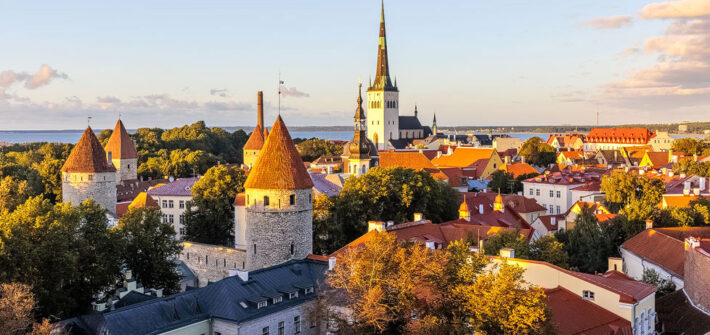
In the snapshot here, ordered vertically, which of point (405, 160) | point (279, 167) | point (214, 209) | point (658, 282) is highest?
point (279, 167)

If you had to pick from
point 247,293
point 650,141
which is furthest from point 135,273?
point 650,141

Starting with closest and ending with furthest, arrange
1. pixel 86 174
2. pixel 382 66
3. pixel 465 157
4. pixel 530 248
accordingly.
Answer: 1. pixel 530 248
2. pixel 86 174
3. pixel 465 157
4. pixel 382 66

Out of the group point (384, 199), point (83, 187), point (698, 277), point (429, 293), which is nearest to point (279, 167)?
point (384, 199)

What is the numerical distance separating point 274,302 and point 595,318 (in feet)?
35.6

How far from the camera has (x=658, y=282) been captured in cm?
2927

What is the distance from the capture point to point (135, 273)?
29.6 metres

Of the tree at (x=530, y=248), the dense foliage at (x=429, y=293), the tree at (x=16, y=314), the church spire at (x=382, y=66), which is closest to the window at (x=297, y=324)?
the dense foliage at (x=429, y=293)

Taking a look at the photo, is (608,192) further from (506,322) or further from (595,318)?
(506,322)

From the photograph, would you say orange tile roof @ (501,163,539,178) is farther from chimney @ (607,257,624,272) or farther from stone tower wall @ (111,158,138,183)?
chimney @ (607,257,624,272)

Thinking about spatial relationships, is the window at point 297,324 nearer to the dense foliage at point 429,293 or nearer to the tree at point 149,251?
the dense foliage at point 429,293

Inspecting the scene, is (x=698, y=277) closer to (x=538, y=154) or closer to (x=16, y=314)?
(x=16, y=314)

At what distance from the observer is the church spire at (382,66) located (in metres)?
115

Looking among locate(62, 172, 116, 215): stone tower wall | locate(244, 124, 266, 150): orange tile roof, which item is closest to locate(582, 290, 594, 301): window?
locate(62, 172, 116, 215): stone tower wall

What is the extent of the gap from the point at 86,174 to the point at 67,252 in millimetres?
20256
